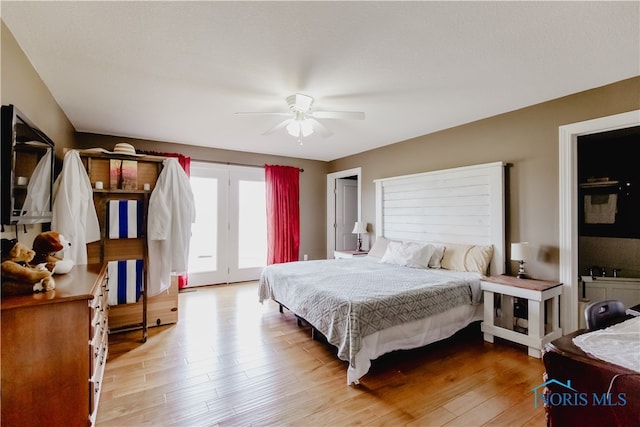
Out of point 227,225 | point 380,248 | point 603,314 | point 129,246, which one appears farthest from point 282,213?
point 603,314

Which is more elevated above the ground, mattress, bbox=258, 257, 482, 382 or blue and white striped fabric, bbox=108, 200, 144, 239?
blue and white striped fabric, bbox=108, 200, 144, 239

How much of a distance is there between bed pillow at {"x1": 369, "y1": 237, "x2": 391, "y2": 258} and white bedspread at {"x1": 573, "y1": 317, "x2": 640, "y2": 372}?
3.23 m

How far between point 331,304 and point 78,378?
1.64 m

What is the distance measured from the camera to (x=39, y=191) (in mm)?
2135

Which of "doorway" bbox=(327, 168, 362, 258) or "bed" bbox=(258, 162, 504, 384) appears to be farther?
"doorway" bbox=(327, 168, 362, 258)

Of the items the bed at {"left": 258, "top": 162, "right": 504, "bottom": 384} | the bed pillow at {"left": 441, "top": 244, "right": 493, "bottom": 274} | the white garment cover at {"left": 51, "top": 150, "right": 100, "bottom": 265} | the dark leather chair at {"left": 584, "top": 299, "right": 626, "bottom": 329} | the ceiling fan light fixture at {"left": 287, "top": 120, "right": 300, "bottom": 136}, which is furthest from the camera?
the bed pillow at {"left": 441, "top": 244, "right": 493, "bottom": 274}

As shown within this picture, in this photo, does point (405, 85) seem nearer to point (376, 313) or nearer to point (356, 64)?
point (356, 64)

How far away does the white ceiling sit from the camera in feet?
5.39


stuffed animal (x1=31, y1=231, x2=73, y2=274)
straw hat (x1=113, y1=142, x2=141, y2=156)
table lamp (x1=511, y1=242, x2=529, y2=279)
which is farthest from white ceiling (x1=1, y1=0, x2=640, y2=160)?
table lamp (x1=511, y1=242, x2=529, y2=279)

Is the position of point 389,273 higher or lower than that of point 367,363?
higher

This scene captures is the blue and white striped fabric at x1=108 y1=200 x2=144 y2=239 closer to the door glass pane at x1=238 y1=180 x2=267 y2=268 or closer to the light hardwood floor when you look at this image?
the light hardwood floor

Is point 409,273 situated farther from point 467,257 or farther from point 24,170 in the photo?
point 24,170

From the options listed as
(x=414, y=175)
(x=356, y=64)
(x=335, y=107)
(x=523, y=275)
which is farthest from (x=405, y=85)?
(x=523, y=275)

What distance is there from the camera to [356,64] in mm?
2219
